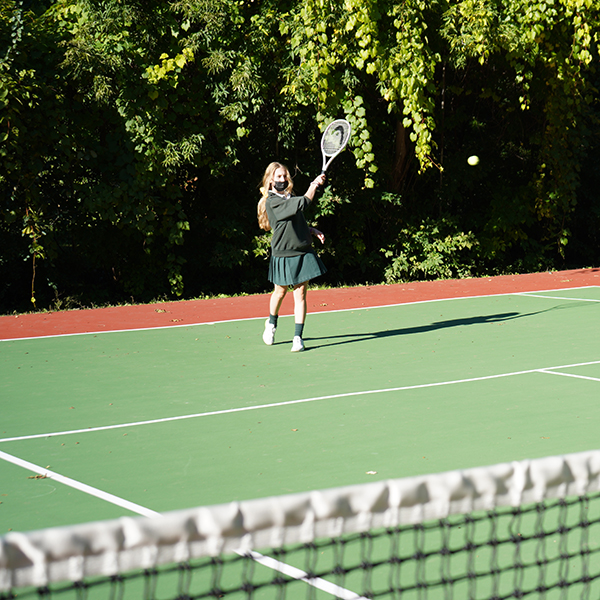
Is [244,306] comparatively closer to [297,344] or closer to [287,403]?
[297,344]

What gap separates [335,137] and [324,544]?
275 inches

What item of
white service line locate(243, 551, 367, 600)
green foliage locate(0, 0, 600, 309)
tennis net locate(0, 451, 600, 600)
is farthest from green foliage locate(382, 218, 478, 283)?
white service line locate(243, 551, 367, 600)

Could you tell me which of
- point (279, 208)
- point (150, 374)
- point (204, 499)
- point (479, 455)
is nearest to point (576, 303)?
point (279, 208)

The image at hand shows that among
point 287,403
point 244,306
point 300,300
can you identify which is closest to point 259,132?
point 244,306

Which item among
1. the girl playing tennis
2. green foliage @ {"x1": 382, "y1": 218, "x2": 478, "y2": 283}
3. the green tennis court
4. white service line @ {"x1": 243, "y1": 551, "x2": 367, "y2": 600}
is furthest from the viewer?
green foliage @ {"x1": 382, "y1": 218, "x2": 478, "y2": 283}

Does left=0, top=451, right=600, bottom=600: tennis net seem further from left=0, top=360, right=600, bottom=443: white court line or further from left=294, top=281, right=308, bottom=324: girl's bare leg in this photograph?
left=294, top=281, right=308, bottom=324: girl's bare leg

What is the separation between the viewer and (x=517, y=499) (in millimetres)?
2623

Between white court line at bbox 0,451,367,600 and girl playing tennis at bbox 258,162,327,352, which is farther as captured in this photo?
girl playing tennis at bbox 258,162,327,352

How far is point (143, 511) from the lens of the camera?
4.32 meters

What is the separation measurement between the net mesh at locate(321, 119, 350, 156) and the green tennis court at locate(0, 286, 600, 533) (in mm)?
2016

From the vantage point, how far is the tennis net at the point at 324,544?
2049 millimetres

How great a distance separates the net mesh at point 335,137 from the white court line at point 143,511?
16.4ft

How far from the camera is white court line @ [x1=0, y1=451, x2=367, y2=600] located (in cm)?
337

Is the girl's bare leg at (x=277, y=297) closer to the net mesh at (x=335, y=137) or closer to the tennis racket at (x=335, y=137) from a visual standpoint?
the tennis racket at (x=335, y=137)
